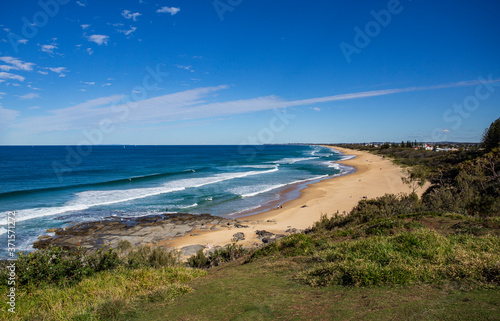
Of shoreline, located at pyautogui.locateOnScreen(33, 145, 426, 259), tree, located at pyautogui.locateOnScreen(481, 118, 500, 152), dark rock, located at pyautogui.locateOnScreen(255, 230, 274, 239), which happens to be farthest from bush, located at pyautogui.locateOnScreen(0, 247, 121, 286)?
tree, located at pyautogui.locateOnScreen(481, 118, 500, 152)

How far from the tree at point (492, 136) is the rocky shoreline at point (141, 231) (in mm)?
28624

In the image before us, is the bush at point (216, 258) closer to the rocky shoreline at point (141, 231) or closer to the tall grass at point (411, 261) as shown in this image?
the rocky shoreline at point (141, 231)

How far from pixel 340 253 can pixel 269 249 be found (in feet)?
9.07

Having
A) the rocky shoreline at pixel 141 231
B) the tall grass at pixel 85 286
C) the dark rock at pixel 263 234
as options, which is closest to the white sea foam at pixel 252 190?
the rocky shoreline at pixel 141 231

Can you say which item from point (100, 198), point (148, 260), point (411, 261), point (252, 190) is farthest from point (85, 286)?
point (252, 190)

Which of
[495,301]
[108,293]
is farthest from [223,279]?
[495,301]

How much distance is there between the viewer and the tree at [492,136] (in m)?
29.8

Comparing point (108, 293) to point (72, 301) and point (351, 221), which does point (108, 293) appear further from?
point (351, 221)

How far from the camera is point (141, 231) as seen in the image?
1762 centimetres

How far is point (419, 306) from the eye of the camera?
148 inches

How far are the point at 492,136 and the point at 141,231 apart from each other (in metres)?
37.9

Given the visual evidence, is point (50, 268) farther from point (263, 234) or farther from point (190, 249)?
point (263, 234)

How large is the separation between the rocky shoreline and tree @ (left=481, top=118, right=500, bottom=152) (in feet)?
93.9

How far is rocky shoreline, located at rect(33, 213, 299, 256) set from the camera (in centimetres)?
1523
